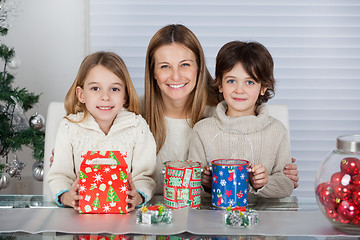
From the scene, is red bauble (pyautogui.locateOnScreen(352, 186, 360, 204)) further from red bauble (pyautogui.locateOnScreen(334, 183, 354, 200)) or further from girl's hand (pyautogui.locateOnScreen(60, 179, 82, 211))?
girl's hand (pyautogui.locateOnScreen(60, 179, 82, 211))

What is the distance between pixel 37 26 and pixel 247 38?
1500 mm

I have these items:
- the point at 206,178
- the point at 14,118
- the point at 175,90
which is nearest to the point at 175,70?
the point at 175,90

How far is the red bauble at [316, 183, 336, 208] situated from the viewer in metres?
1.09

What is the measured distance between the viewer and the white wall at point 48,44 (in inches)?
128

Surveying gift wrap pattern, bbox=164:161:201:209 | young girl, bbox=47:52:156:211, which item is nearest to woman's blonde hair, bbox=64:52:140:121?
young girl, bbox=47:52:156:211

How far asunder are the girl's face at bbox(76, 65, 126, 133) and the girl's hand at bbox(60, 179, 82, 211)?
417mm

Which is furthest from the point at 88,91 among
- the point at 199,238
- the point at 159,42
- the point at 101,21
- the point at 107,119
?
the point at 101,21

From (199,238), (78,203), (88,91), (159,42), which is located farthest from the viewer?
(159,42)

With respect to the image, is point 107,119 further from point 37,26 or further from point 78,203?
point 37,26

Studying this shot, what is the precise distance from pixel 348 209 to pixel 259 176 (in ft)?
1.42

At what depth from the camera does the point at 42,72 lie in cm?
328

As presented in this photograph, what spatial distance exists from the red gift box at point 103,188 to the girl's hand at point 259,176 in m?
0.43

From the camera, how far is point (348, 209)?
1.07 m

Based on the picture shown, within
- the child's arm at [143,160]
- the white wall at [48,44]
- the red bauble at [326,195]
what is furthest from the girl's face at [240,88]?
the white wall at [48,44]
